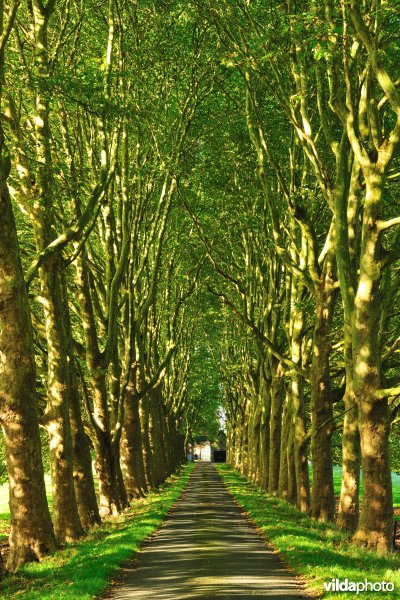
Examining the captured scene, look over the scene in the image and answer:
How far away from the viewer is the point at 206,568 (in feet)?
38.7

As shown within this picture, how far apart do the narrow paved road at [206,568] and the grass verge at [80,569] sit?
0.31m

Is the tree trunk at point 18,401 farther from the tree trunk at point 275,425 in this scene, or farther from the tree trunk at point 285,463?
the tree trunk at point 275,425

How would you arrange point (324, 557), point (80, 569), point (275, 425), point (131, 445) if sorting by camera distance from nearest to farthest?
point (80, 569)
point (324, 557)
point (131, 445)
point (275, 425)

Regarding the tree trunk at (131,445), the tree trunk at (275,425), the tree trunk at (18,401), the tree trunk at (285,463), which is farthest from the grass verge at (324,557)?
the tree trunk at (275,425)

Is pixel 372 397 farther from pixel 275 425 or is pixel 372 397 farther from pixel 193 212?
pixel 275 425

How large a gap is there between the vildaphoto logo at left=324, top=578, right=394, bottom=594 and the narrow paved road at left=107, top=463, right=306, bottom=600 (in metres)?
0.42

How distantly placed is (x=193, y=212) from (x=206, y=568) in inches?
537

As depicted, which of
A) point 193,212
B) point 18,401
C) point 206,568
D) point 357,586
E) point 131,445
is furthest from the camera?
point 131,445

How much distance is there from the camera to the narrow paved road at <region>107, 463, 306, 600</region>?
9781 millimetres

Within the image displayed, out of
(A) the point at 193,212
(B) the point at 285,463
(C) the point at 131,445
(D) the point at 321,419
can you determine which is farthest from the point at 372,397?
(C) the point at 131,445

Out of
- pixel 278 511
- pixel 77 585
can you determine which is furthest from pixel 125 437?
pixel 77 585

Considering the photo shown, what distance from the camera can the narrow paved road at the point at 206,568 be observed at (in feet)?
32.1

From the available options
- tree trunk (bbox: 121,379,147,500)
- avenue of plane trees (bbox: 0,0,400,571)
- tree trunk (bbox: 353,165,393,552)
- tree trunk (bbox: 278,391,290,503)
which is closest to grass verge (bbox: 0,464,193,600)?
avenue of plane trees (bbox: 0,0,400,571)

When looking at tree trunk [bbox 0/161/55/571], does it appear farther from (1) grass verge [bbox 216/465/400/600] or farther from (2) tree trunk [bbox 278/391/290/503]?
(2) tree trunk [bbox 278/391/290/503]
